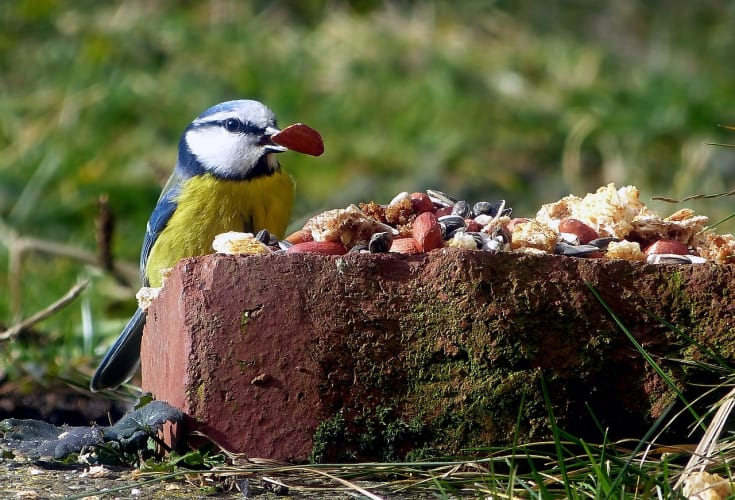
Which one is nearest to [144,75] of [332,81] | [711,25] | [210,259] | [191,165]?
[332,81]

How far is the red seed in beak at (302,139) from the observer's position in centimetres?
287

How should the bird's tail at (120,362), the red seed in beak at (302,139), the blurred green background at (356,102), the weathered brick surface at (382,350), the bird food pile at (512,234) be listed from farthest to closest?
the blurred green background at (356,102) → the bird's tail at (120,362) → the red seed in beak at (302,139) → the bird food pile at (512,234) → the weathered brick surface at (382,350)

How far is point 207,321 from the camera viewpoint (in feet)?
6.53

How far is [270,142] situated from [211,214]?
313 mm

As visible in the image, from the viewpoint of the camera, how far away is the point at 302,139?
2.95m

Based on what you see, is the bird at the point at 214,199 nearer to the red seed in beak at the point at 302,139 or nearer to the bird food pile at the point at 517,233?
the red seed in beak at the point at 302,139

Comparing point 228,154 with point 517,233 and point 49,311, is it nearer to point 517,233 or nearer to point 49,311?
point 49,311

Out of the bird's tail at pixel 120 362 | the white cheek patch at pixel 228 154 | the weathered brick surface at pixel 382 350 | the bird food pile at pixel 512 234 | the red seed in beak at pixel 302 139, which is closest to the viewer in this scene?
the weathered brick surface at pixel 382 350

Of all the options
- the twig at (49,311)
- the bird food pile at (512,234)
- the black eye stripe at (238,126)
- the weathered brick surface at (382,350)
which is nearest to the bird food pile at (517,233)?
the bird food pile at (512,234)

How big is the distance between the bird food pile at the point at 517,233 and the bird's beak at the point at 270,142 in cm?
83

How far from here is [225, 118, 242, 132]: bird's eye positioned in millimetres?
3277

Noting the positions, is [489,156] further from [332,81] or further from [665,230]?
[665,230]

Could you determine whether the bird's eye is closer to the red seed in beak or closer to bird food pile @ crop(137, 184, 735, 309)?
the red seed in beak

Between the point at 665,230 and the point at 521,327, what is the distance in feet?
1.70
